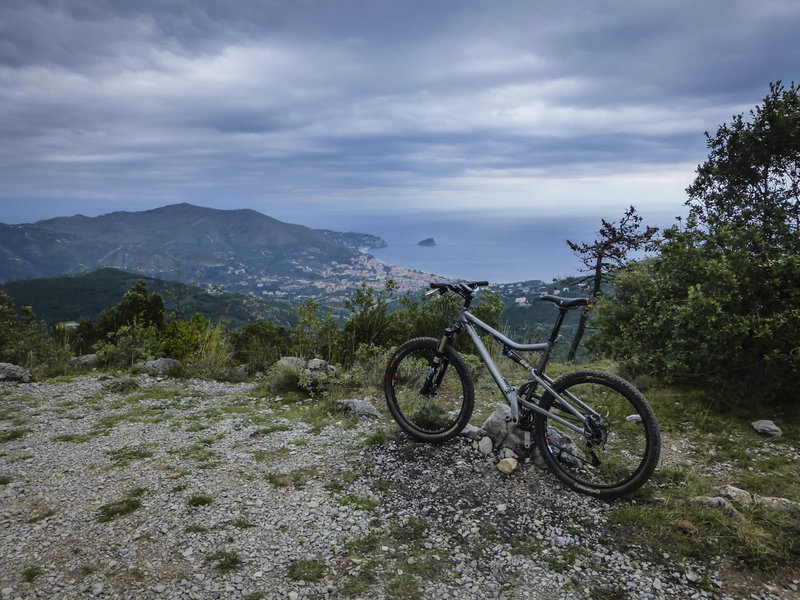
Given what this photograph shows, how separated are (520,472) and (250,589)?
2585 millimetres

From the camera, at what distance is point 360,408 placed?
5.90 metres

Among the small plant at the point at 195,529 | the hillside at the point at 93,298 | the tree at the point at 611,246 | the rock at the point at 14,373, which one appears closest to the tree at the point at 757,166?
the tree at the point at 611,246

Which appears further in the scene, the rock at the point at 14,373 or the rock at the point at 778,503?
the rock at the point at 14,373

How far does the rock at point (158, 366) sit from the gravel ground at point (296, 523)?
2.52 meters

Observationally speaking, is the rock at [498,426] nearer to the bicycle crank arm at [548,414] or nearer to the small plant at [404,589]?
the bicycle crank arm at [548,414]

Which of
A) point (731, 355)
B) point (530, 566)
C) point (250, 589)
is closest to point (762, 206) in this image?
point (731, 355)

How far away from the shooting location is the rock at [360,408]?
230 inches

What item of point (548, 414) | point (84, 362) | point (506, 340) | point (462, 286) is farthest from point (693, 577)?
point (84, 362)

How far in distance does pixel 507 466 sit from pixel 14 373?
8.35 metres

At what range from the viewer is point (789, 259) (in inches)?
203

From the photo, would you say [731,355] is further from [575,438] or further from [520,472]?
[520,472]

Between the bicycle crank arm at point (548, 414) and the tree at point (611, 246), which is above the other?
the tree at point (611, 246)

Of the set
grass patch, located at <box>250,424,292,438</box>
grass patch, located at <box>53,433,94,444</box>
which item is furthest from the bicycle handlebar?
grass patch, located at <box>53,433,94,444</box>

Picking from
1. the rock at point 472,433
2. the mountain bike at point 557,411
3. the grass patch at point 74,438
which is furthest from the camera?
the grass patch at point 74,438
